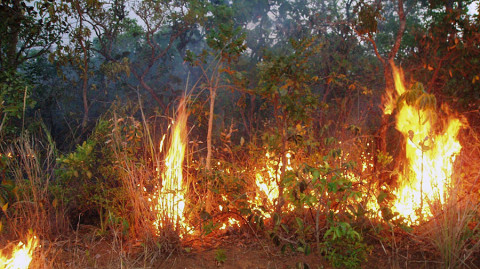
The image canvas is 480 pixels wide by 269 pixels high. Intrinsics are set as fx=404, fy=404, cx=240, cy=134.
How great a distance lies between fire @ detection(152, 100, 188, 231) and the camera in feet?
10.9

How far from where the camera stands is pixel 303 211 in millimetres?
3725

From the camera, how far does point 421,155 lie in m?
3.92

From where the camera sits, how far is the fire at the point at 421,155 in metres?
3.75

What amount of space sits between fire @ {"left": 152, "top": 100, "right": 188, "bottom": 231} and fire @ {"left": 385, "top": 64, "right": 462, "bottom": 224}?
197 centimetres

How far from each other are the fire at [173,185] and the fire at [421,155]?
1.97 m

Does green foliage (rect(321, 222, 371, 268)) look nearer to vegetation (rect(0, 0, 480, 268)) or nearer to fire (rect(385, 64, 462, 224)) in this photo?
vegetation (rect(0, 0, 480, 268))

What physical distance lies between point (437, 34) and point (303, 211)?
527 cm

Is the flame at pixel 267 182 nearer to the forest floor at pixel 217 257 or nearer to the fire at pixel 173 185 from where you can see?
the forest floor at pixel 217 257

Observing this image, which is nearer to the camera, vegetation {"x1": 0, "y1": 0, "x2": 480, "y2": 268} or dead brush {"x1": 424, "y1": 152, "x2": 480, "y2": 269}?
dead brush {"x1": 424, "y1": 152, "x2": 480, "y2": 269}

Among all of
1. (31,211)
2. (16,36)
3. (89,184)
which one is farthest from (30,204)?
(16,36)

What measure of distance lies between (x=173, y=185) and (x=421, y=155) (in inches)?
94.0

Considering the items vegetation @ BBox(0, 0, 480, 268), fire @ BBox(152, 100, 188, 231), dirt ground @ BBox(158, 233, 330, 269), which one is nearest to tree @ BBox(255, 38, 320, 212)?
vegetation @ BBox(0, 0, 480, 268)

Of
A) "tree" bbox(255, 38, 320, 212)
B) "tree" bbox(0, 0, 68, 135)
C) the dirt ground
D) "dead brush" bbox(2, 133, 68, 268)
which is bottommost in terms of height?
the dirt ground

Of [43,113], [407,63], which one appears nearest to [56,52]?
[43,113]
